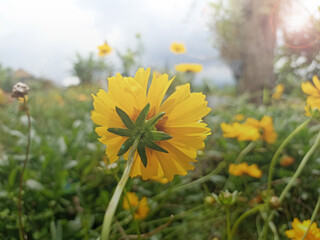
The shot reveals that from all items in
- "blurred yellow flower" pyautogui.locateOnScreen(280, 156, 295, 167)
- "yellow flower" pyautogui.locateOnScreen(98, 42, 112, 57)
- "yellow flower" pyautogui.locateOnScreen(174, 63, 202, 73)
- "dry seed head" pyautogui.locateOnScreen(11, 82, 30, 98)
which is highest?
"yellow flower" pyautogui.locateOnScreen(174, 63, 202, 73)

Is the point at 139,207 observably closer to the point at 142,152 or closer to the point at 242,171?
the point at 242,171

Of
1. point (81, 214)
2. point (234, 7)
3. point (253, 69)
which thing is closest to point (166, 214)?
point (81, 214)

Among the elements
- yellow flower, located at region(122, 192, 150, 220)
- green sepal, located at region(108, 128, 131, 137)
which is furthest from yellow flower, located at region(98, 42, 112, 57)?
yellow flower, located at region(122, 192, 150, 220)

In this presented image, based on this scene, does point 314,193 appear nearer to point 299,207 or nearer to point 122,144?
point 299,207

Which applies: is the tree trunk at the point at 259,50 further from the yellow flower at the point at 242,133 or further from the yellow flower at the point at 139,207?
the yellow flower at the point at 139,207

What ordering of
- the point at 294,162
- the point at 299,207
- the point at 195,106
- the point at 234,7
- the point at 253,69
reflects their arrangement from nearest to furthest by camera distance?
the point at 195,106
the point at 299,207
the point at 294,162
the point at 253,69
the point at 234,7

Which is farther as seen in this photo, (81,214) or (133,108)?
(81,214)

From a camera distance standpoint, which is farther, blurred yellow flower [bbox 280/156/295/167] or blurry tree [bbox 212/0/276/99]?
blurry tree [bbox 212/0/276/99]

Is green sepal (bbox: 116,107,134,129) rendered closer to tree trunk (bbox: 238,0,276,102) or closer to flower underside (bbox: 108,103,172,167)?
flower underside (bbox: 108,103,172,167)
